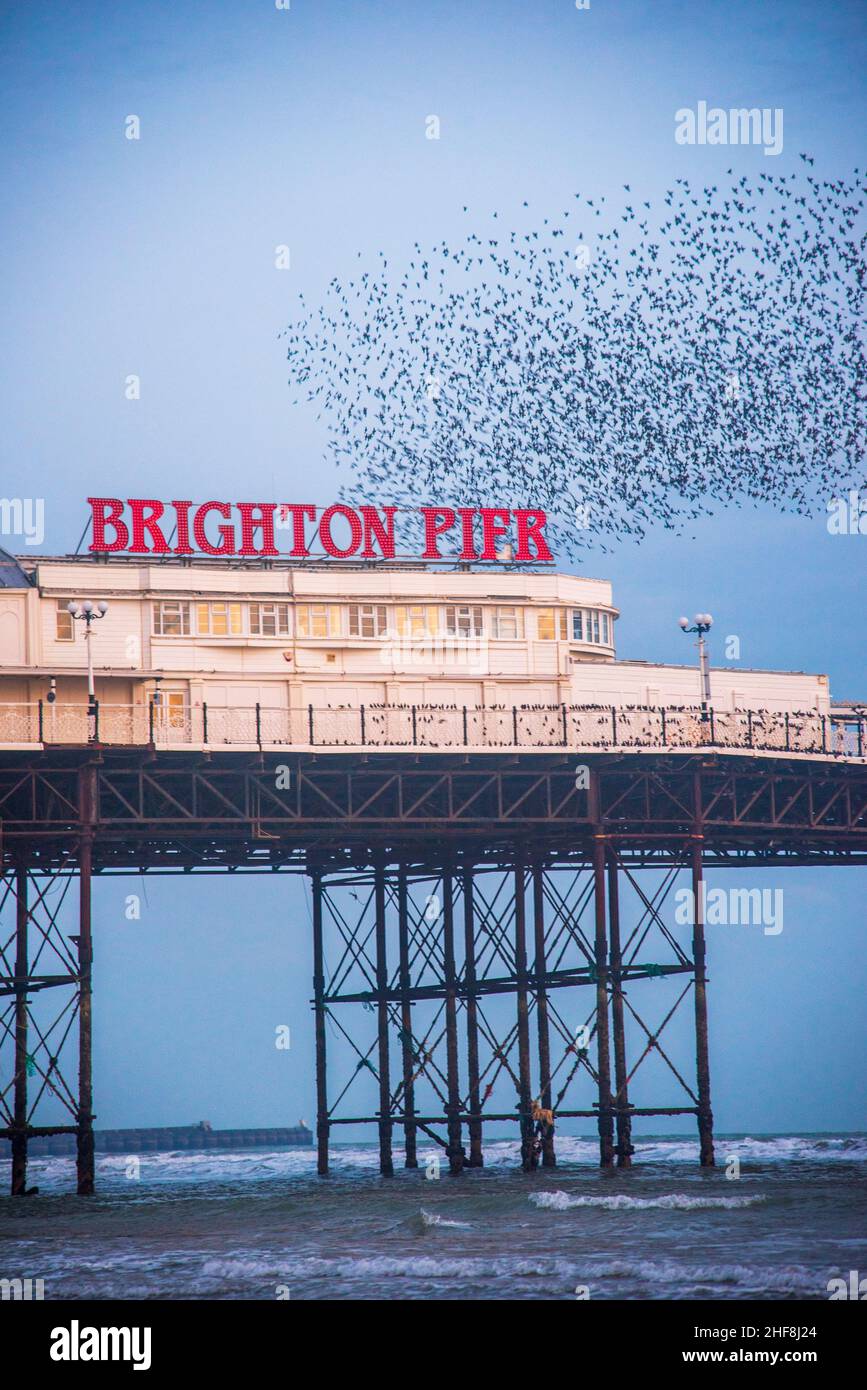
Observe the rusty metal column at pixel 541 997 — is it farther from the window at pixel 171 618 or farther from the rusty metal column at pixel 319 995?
the window at pixel 171 618

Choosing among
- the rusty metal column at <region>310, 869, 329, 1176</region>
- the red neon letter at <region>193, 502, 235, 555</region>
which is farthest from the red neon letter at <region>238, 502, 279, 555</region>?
the rusty metal column at <region>310, 869, 329, 1176</region>

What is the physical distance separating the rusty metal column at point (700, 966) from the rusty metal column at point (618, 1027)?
267 centimetres

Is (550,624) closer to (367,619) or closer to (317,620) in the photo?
(367,619)

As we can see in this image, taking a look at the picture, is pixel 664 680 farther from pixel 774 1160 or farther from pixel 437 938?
pixel 774 1160

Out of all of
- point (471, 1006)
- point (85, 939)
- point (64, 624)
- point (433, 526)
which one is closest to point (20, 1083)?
point (85, 939)

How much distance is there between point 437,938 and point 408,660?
1544 centimetres

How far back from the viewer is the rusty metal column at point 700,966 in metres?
70.3

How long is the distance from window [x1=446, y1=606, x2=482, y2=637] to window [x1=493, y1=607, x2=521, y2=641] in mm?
609

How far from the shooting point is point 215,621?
234 feet

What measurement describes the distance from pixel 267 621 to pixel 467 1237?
26142 millimetres

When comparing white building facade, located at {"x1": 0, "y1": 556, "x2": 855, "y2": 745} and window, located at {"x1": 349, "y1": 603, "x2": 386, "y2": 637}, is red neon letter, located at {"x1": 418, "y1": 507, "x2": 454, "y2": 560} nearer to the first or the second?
white building facade, located at {"x1": 0, "y1": 556, "x2": 855, "y2": 745}

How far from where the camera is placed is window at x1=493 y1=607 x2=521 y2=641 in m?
73.9

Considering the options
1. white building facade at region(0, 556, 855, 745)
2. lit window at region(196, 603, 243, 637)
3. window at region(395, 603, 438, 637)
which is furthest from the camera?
window at region(395, 603, 438, 637)

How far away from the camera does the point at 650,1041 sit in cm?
7025
